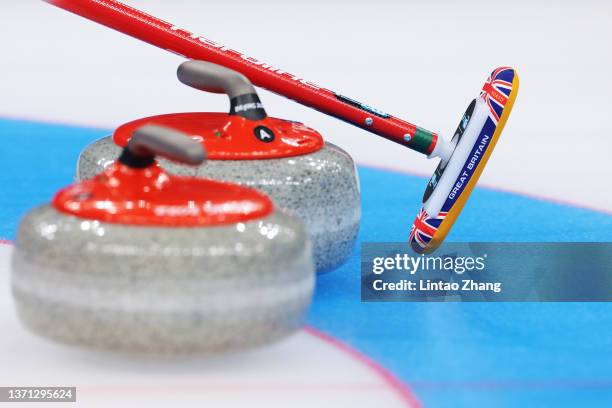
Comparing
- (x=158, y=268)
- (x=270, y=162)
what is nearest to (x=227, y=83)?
(x=270, y=162)

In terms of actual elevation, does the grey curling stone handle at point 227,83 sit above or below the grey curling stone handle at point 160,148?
below

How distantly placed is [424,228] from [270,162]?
446 millimetres

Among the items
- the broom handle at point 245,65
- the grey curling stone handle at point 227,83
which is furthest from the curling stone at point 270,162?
the broom handle at point 245,65

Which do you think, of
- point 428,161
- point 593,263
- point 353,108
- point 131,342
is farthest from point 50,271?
point 428,161

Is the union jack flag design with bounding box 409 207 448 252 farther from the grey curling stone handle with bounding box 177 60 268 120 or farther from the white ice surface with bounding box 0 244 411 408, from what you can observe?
the white ice surface with bounding box 0 244 411 408

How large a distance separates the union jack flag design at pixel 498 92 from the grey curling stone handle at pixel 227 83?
519 millimetres

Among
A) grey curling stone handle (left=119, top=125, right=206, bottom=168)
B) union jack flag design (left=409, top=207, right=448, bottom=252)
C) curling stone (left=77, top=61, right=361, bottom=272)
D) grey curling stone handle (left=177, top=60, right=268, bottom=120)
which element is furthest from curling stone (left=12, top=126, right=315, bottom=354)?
union jack flag design (left=409, top=207, right=448, bottom=252)

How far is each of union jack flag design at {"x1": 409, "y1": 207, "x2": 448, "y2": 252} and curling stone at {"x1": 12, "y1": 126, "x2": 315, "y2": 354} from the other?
2.39 feet

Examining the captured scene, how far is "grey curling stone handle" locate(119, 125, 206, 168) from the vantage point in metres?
2.31

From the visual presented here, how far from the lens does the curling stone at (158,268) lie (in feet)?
7.38

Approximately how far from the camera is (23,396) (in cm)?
232

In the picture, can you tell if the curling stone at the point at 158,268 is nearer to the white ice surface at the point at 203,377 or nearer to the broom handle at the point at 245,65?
the white ice surface at the point at 203,377

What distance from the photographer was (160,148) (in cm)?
235

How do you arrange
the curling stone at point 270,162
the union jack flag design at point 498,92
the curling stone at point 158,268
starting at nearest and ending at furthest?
the curling stone at point 158,268 < the curling stone at point 270,162 < the union jack flag design at point 498,92
